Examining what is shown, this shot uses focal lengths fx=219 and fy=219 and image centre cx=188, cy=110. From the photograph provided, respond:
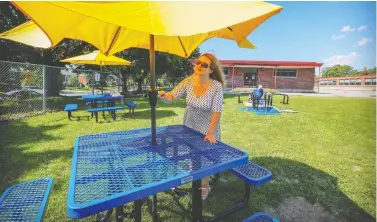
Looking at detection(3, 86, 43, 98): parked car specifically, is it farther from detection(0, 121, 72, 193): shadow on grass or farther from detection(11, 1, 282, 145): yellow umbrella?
detection(11, 1, 282, 145): yellow umbrella

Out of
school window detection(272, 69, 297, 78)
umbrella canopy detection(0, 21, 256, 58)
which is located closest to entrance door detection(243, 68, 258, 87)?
school window detection(272, 69, 297, 78)

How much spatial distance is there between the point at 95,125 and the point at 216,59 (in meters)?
6.14

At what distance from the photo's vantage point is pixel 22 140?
5.81 m

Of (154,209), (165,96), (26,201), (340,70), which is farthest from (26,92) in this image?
(340,70)

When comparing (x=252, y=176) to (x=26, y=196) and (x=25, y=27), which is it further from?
(x=25, y=27)

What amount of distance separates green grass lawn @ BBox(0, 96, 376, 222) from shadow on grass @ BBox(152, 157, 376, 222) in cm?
1

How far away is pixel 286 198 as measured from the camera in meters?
3.22

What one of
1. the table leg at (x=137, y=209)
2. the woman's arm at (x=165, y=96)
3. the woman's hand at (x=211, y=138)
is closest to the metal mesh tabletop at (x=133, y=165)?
the woman's hand at (x=211, y=138)

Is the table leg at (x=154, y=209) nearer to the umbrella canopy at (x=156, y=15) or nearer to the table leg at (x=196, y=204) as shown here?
the table leg at (x=196, y=204)

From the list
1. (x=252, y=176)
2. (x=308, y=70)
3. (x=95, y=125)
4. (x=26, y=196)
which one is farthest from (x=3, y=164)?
(x=308, y=70)

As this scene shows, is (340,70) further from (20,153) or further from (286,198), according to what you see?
(20,153)

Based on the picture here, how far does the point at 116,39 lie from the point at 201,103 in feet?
5.03

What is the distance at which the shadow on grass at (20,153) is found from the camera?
3877mm

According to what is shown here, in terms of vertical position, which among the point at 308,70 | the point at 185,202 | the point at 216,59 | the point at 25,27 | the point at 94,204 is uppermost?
the point at 308,70
